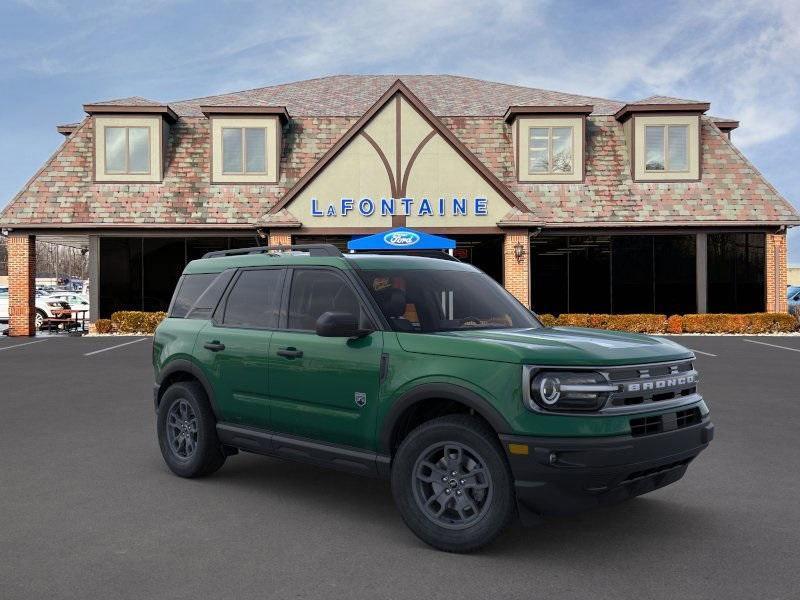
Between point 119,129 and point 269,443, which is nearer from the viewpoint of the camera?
point 269,443

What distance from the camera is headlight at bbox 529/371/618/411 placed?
14.6 ft

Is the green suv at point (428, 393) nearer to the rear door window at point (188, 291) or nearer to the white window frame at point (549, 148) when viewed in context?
the rear door window at point (188, 291)

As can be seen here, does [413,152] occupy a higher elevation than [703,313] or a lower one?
higher

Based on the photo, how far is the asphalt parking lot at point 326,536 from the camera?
13.7ft

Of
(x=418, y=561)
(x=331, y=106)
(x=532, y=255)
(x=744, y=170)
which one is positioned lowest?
(x=418, y=561)

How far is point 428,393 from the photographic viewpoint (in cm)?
482

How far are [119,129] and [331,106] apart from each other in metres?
8.16

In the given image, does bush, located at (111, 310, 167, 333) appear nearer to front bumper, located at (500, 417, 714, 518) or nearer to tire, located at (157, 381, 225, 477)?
tire, located at (157, 381, 225, 477)

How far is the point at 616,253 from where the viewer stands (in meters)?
26.1

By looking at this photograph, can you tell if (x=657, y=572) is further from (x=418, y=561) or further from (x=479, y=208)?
(x=479, y=208)

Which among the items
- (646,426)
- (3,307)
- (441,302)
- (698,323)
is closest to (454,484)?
(646,426)

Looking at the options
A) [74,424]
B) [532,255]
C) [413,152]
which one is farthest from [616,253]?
[74,424]

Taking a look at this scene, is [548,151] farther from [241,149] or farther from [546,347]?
[546,347]

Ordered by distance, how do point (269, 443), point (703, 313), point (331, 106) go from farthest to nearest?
point (331, 106) < point (703, 313) < point (269, 443)
